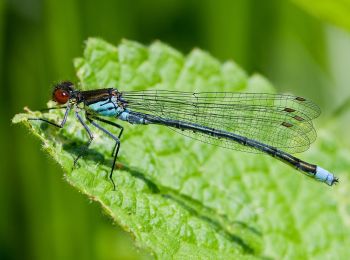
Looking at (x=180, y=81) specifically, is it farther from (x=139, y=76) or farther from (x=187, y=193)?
(x=187, y=193)

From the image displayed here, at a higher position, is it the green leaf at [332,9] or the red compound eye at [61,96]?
the green leaf at [332,9]

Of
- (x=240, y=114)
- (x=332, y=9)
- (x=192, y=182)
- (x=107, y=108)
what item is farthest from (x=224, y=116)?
(x=332, y=9)

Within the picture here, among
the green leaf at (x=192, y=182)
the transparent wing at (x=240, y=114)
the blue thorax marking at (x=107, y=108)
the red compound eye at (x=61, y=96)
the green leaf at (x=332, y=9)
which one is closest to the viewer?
the green leaf at (x=192, y=182)

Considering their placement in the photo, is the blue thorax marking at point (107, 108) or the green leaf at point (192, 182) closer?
the green leaf at point (192, 182)

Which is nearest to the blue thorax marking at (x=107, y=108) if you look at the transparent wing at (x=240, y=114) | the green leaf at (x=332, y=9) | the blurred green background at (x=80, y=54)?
the transparent wing at (x=240, y=114)

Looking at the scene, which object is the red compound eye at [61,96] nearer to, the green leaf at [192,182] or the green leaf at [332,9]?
the green leaf at [192,182]

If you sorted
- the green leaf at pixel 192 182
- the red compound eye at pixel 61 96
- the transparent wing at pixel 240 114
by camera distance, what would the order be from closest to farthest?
the green leaf at pixel 192 182, the red compound eye at pixel 61 96, the transparent wing at pixel 240 114

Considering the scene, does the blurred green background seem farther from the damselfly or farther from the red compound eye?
the damselfly
